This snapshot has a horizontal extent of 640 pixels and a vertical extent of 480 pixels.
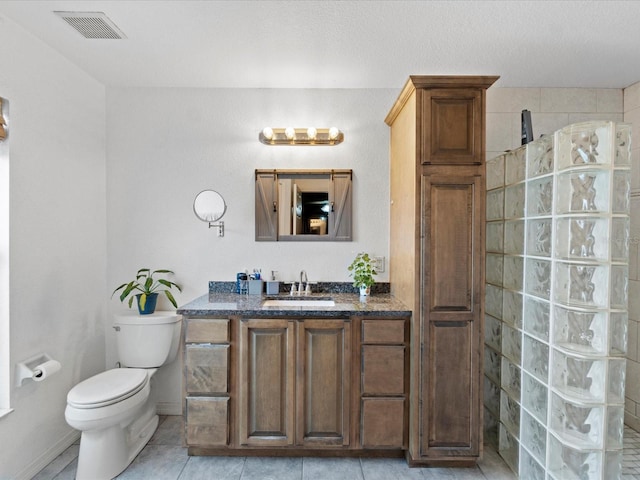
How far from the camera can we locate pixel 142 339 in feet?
8.16

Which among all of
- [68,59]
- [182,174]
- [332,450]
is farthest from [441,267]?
[68,59]

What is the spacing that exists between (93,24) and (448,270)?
2430 mm

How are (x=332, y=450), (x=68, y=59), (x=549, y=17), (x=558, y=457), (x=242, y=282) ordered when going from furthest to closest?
(x=242, y=282), (x=68, y=59), (x=332, y=450), (x=549, y=17), (x=558, y=457)

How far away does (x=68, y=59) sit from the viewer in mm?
2383

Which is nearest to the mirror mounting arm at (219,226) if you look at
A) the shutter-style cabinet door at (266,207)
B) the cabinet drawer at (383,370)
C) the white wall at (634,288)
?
the shutter-style cabinet door at (266,207)

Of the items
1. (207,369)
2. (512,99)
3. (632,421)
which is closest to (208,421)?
(207,369)

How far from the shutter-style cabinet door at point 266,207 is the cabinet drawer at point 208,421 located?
1.20 meters

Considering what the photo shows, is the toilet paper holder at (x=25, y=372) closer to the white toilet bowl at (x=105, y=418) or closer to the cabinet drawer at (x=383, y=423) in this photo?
the white toilet bowl at (x=105, y=418)

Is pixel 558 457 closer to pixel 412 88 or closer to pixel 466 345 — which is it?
pixel 466 345

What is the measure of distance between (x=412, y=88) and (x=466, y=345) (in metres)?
1.53

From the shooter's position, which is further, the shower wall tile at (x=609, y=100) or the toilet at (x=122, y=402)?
the shower wall tile at (x=609, y=100)

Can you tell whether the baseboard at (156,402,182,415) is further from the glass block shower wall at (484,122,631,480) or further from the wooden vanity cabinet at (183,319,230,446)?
the glass block shower wall at (484,122,631,480)

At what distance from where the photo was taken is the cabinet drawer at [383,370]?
2.12 m

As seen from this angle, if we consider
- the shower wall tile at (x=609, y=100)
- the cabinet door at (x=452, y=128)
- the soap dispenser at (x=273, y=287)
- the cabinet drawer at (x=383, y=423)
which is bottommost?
the cabinet drawer at (x=383, y=423)
